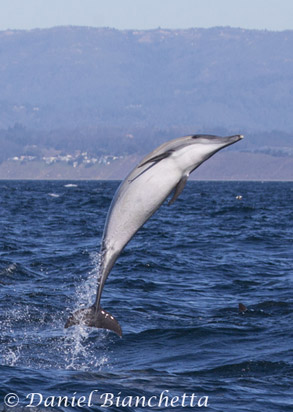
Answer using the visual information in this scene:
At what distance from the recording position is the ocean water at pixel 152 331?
1042 cm

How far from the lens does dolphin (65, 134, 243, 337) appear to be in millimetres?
8172

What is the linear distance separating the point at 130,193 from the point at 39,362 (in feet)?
16.5

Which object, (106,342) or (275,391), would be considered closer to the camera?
(275,391)

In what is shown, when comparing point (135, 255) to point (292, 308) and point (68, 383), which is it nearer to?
point (292, 308)

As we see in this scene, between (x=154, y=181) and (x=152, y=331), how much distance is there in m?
6.84

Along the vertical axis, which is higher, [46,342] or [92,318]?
[92,318]

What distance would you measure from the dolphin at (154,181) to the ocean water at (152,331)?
8.87 ft

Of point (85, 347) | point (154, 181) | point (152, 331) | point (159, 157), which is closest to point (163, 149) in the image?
point (159, 157)

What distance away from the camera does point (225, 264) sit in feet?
80.4

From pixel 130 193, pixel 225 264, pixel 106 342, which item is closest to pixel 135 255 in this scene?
pixel 225 264

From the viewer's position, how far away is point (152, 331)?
47.9 ft
